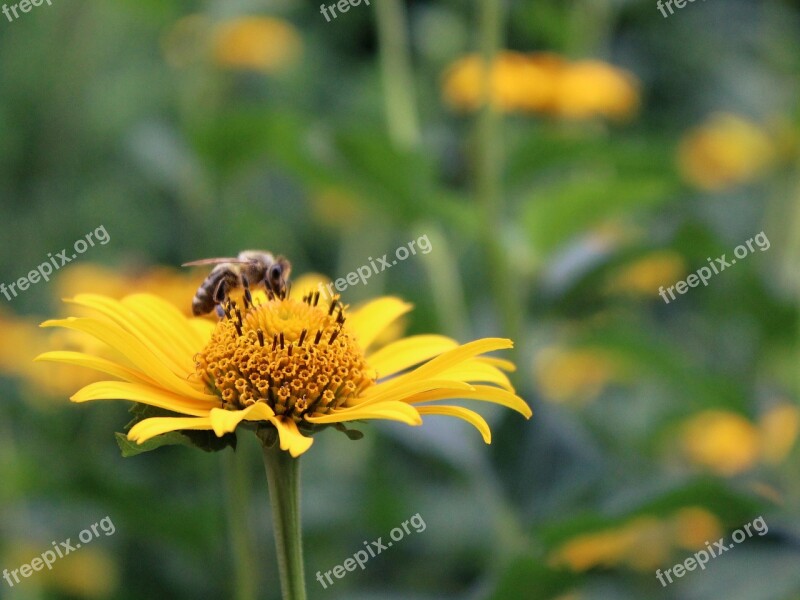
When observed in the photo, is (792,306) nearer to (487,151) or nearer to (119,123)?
(487,151)

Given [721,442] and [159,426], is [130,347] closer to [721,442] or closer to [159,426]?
[159,426]

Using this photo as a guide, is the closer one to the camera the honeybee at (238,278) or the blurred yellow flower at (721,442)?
the honeybee at (238,278)

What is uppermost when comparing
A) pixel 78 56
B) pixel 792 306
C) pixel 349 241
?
pixel 78 56

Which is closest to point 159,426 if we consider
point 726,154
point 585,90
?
point 585,90

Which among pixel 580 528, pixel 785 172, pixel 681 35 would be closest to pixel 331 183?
pixel 580 528

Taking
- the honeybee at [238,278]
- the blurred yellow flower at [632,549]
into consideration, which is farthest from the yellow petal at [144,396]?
the blurred yellow flower at [632,549]

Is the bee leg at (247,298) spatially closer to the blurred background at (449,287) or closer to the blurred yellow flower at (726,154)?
the blurred background at (449,287)

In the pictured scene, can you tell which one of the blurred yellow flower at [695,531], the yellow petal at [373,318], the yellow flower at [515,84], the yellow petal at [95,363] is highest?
the yellow flower at [515,84]

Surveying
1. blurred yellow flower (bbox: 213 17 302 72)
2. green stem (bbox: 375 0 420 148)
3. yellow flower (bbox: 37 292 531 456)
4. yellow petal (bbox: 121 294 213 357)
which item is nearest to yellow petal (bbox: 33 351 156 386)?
yellow flower (bbox: 37 292 531 456)
